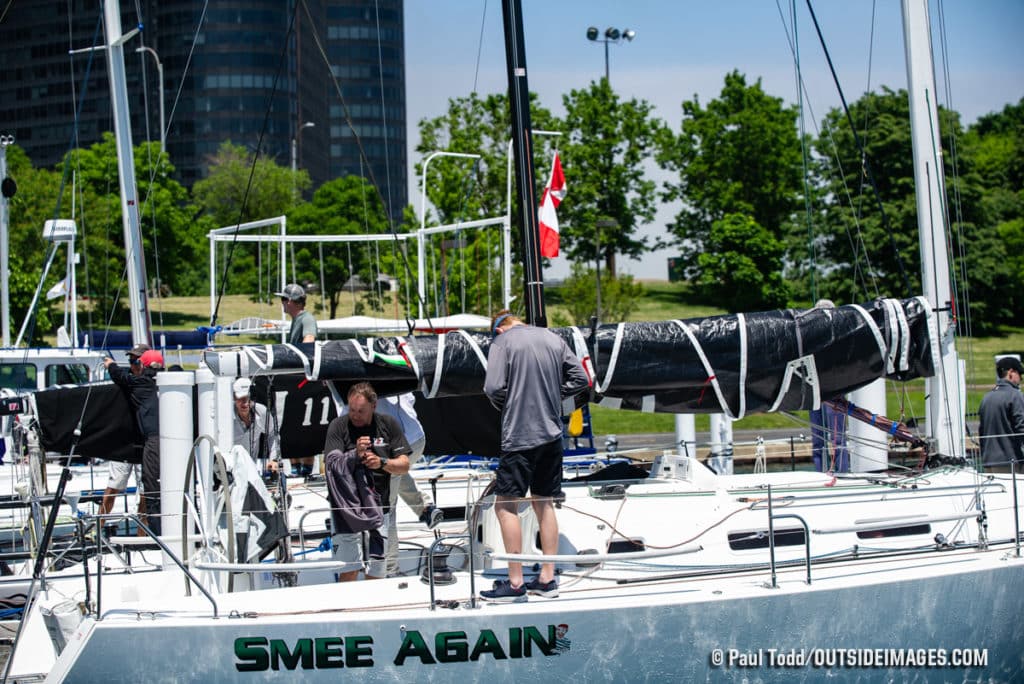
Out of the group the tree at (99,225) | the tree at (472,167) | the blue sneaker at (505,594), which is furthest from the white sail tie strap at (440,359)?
the tree at (99,225)

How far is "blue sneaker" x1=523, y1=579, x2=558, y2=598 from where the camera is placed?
5.70 metres

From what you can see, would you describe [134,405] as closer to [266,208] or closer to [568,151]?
[568,151]

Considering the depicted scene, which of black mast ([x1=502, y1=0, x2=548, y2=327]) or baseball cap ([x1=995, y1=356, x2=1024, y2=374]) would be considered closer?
black mast ([x1=502, y1=0, x2=548, y2=327])

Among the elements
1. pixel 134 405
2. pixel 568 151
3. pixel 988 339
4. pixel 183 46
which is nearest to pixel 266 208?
pixel 568 151

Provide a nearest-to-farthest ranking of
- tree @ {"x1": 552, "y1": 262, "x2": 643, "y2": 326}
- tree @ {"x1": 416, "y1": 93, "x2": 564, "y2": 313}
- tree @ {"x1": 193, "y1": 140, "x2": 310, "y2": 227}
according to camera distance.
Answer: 1. tree @ {"x1": 416, "y1": 93, "x2": 564, "y2": 313}
2. tree @ {"x1": 552, "y1": 262, "x2": 643, "y2": 326}
3. tree @ {"x1": 193, "y1": 140, "x2": 310, "y2": 227}

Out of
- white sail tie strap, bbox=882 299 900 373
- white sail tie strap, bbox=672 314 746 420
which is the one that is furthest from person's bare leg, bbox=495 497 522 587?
white sail tie strap, bbox=882 299 900 373

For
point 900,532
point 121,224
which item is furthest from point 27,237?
point 900,532

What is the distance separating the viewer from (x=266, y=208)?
5294 cm

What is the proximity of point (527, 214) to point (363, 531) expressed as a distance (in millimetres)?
2725

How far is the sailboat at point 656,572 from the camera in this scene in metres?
5.38

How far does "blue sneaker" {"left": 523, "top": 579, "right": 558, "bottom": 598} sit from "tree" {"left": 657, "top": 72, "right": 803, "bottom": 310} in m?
41.1

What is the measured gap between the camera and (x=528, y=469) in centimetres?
590

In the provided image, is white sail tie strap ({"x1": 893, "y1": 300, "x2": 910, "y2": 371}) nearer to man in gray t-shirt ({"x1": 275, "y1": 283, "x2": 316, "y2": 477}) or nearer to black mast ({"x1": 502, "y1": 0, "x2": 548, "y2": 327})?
black mast ({"x1": 502, "y1": 0, "x2": 548, "y2": 327})

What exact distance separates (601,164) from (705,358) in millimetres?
35118
